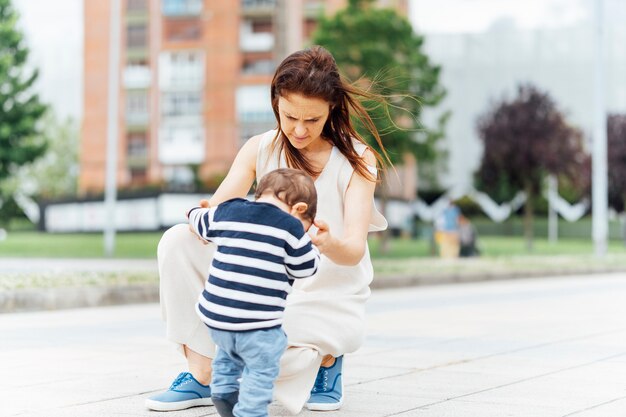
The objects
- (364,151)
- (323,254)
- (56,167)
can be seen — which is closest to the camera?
(323,254)

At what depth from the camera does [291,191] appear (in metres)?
3.91

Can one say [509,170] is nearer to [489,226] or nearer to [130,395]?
[489,226]

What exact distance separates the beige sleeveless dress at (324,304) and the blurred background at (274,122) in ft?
1.76

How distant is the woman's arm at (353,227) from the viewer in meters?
4.15

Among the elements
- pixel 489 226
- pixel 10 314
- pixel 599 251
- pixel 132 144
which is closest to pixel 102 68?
pixel 132 144

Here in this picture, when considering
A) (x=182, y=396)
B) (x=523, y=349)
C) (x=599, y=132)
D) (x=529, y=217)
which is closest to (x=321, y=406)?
(x=182, y=396)

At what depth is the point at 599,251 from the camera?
26.7 meters

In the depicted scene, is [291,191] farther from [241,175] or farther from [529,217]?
[529,217]

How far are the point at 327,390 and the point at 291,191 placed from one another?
1.24m

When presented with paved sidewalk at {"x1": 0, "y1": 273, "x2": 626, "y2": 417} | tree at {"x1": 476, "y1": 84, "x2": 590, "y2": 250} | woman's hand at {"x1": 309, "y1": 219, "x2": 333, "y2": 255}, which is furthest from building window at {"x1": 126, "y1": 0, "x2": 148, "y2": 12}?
woman's hand at {"x1": 309, "y1": 219, "x2": 333, "y2": 255}

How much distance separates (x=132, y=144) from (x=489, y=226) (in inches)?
914

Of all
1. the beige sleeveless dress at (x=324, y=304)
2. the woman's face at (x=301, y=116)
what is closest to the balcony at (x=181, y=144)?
the beige sleeveless dress at (x=324, y=304)

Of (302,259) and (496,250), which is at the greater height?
(302,259)

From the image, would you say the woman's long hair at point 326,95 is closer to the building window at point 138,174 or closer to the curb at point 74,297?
the curb at point 74,297
